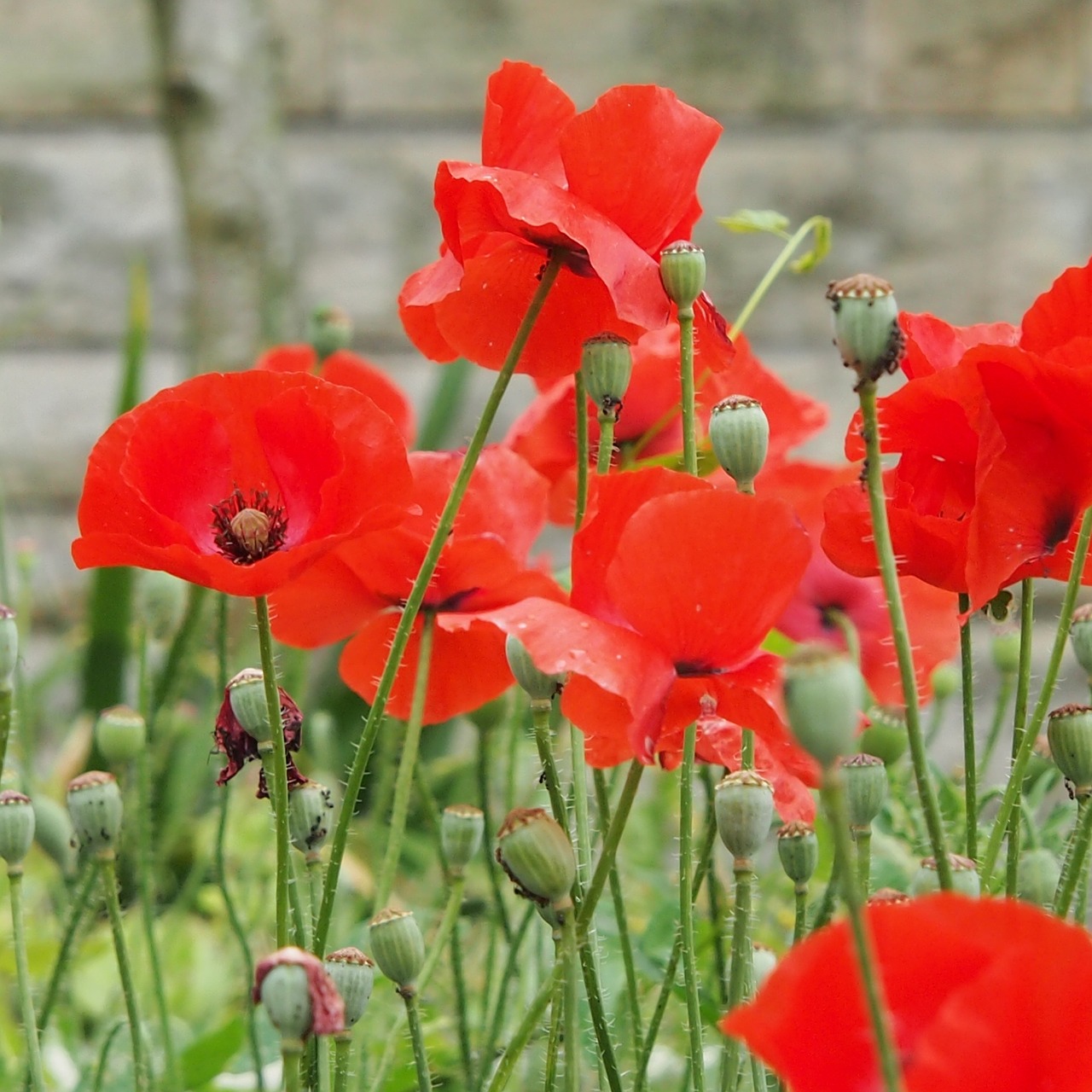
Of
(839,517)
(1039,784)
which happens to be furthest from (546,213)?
(1039,784)

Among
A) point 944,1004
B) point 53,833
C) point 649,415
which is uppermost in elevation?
point 649,415

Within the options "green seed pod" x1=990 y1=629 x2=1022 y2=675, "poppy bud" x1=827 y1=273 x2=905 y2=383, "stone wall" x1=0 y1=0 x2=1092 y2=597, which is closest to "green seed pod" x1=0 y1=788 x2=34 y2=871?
"poppy bud" x1=827 y1=273 x2=905 y2=383

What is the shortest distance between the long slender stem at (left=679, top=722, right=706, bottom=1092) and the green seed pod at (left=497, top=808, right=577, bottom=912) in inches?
1.5

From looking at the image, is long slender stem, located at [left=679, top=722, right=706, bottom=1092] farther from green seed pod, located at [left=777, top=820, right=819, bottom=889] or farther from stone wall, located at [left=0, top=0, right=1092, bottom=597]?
stone wall, located at [left=0, top=0, right=1092, bottom=597]

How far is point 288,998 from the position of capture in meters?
0.23

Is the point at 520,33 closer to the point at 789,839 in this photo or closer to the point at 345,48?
the point at 345,48

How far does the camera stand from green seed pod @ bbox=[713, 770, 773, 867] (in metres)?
0.32

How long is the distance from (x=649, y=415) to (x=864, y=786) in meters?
0.21

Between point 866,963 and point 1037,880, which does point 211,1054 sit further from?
point 866,963

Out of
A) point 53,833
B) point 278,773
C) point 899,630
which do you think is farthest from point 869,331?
point 53,833

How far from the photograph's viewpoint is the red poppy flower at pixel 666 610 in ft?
0.93

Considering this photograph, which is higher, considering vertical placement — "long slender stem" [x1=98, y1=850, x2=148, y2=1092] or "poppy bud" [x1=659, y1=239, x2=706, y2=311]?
Result: "poppy bud" [x1=659, y1=239, x2=706, y2=311]

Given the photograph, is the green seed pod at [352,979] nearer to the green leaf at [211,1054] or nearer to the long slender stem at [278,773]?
the long slender stem at [278,773]

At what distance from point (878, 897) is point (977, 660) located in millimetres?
1565
